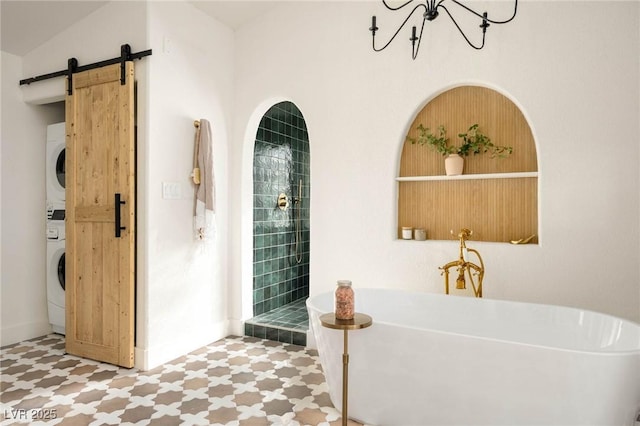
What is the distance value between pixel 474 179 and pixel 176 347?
2.68m

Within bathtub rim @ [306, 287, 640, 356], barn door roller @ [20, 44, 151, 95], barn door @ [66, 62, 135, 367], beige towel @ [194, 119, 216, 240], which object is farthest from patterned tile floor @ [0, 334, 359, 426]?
barn door roller @ [20, 44, 151, 95]

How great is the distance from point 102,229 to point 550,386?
309cm

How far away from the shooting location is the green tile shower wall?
13.8 ft

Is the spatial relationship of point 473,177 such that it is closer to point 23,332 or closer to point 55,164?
point 55,164

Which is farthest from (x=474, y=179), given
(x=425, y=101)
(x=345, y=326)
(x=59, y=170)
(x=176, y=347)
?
(x=59, y=170)

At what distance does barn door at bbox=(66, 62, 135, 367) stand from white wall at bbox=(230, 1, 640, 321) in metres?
1.07

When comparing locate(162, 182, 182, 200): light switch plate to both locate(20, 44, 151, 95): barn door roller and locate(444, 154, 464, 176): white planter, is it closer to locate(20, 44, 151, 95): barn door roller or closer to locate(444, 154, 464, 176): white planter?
locate(20, 44, 151, 95): barn door roller

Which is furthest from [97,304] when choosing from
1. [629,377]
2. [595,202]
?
[595,202]

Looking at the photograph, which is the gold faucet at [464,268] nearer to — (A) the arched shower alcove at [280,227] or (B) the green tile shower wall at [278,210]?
(A) the arched shower alcove at [280,227]

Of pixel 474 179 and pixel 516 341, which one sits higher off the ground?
pixel 474 179

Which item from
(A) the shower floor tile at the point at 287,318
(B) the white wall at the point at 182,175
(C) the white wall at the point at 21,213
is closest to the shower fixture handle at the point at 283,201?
(B) the white wall at the point at 182,175

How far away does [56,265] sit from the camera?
386cm

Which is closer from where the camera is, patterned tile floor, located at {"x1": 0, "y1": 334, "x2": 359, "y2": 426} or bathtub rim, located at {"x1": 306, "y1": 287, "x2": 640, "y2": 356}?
bathtub rim, located at {"x1": 306, "y1": 287, "x2": 640, "y2": 356}

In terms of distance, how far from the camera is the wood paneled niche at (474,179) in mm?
2986
